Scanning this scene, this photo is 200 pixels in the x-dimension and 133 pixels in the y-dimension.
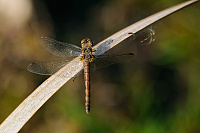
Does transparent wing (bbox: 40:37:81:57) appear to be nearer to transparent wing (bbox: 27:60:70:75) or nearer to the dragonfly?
A: the dragonfly

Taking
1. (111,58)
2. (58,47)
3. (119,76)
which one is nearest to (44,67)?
(58,47)

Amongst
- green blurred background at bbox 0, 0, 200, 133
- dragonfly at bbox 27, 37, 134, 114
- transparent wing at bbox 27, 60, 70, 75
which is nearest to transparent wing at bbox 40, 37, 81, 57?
dragonfly at bbox 27, 37, 134, 114

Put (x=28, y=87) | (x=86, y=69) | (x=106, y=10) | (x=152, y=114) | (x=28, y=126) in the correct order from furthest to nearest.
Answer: (x=106, y=10) < (x=28, y=87) < (x=28, y=126) < (x=152, y=114) < (x=86, y=69)

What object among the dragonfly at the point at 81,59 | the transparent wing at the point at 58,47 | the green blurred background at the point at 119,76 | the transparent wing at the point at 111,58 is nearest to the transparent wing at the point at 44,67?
the dragonfly at the point at 81,59

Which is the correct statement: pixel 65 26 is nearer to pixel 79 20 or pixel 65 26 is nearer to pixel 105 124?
→ pixel 79 20

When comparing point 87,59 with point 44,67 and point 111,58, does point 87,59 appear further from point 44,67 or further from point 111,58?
point 44,67

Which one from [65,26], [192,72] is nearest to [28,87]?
[65,26]
